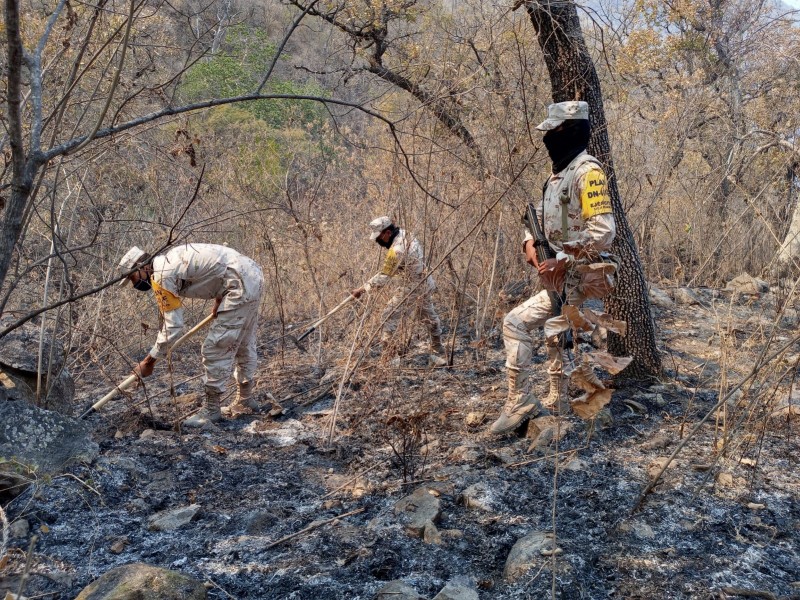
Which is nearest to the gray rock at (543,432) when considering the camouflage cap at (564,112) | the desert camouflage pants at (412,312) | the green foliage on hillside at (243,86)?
the desert camouflage pants at (412,312)

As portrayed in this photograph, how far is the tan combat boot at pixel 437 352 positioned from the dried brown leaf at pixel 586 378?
3.45 meters

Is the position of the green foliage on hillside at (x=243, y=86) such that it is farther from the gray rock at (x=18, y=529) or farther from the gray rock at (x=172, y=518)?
the gray rock at (x=18, y=529)

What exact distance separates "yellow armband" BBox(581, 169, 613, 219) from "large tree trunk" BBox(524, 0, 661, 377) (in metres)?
0.85

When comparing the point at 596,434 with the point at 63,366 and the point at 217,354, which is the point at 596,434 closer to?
the point at 217,354

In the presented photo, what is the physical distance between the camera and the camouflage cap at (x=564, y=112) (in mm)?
3678

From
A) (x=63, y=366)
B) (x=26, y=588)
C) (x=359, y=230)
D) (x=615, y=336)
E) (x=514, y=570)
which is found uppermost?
(x=359, y=230)

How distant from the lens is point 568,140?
12.3ft

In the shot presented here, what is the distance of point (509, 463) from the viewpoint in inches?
138

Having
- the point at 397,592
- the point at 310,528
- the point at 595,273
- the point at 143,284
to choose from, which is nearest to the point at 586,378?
the point at 595,273

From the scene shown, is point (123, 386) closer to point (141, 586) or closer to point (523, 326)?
point (141, 586)

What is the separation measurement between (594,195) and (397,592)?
2.29m

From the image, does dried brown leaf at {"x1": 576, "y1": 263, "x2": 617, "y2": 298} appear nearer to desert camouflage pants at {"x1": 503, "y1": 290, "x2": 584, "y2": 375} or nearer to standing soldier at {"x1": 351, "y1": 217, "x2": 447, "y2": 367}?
desert camouflage pants at {"x1": 503, "y1": 290, "x2": 584, "y2": 375}

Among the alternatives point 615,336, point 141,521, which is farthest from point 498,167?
point 141,521

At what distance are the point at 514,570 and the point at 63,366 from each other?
319 centimetres
